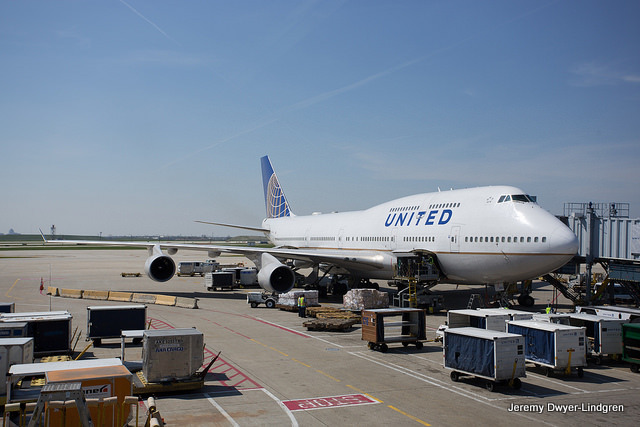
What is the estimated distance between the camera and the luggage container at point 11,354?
13068 millimetres

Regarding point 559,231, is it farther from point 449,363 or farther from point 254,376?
point 254,376

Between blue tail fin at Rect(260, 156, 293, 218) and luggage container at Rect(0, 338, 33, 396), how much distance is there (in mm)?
42337

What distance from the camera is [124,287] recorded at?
43.8 metres

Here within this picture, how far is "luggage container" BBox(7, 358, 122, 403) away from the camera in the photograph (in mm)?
11492

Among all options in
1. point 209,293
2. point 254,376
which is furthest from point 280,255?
point 254,376

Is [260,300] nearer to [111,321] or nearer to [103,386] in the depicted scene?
[111,321]

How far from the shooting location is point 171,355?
14.6 m

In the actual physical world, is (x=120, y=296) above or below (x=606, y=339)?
below

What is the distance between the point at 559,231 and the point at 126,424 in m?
20.4

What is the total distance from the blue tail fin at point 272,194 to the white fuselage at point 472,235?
20115 mm

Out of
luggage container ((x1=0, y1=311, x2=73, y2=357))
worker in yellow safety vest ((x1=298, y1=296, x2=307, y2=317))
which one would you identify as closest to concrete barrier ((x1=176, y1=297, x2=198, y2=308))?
worker in yellow safety vest ((x1=298, y1=296, x2=307, y2=317))

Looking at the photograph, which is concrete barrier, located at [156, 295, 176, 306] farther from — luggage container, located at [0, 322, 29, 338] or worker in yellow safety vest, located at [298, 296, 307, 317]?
luggage container, located at [0, 322, 29, 338]

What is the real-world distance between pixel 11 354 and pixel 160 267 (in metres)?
21.5

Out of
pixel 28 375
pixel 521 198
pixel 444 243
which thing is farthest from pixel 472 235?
pixel 28 375
